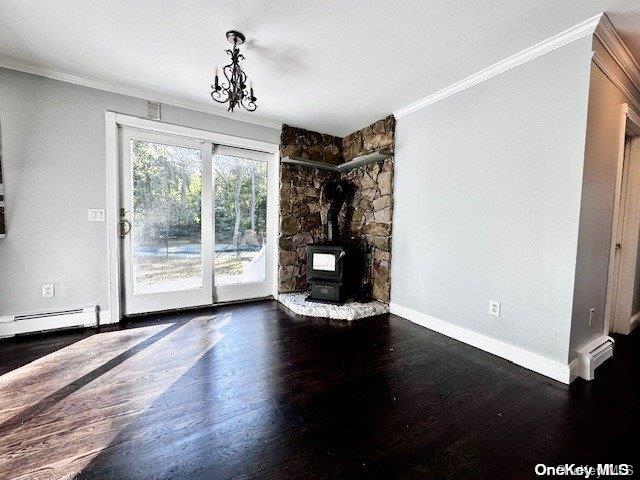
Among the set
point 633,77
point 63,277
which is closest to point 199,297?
point 63,277

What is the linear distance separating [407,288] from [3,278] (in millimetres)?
3856

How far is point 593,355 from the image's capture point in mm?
1905

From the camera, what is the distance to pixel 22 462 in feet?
3.72

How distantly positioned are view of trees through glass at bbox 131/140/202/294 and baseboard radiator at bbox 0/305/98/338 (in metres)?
0.46

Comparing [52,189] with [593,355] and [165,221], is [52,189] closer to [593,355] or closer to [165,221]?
[165,221]

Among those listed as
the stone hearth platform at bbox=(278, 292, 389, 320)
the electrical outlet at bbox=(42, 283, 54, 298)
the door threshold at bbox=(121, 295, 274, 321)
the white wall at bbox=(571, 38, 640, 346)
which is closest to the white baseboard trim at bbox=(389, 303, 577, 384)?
the white wall at bbox=(571, 38, 640, 346)

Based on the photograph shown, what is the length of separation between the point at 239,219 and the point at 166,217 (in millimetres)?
836

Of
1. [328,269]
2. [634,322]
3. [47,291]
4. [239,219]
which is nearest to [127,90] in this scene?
[239,219]

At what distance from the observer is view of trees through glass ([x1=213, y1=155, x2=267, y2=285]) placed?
133 inches

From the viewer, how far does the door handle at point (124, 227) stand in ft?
9.25

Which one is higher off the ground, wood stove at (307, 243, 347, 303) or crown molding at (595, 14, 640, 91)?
crown molding at (595, 14, 640, 91)

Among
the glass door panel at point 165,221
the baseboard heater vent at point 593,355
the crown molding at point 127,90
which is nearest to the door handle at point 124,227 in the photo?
the glass door panel at point 165,221

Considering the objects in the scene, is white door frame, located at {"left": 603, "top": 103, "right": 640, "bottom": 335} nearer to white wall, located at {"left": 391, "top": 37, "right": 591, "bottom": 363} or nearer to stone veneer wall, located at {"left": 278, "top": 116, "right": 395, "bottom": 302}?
white wall, located at {"left": 391, "top": 37, "right": 591, "bottom": 363}

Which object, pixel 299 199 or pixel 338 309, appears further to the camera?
pixel 299 199
